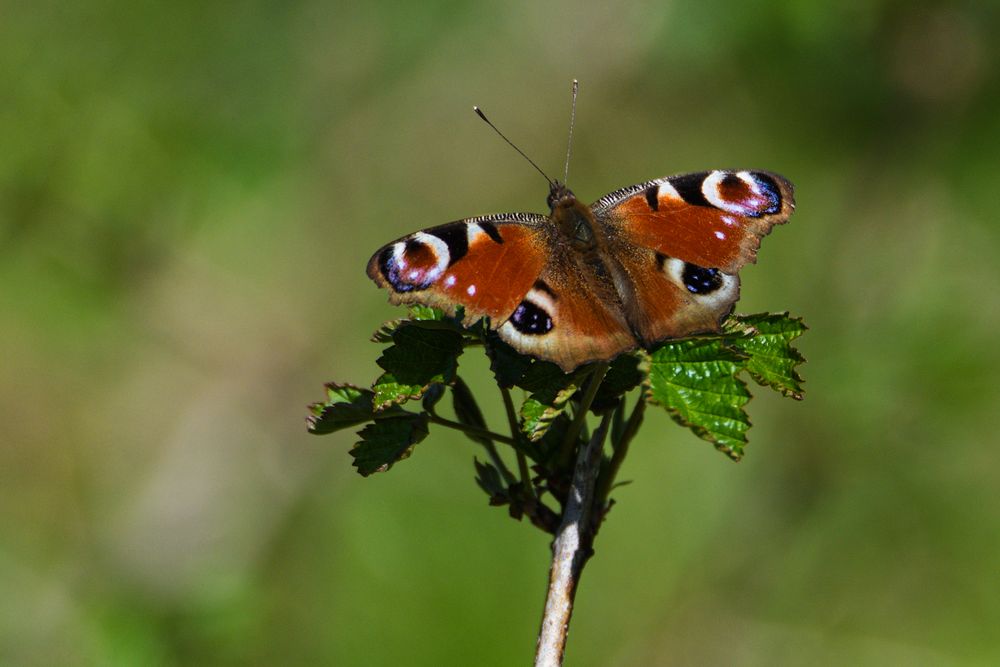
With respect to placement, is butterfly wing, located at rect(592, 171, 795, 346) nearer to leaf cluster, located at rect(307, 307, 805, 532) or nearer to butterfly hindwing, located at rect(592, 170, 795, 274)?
butterfly hindwing, located at rect(592, 170, 795, 274)

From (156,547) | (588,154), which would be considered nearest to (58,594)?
(156,547)

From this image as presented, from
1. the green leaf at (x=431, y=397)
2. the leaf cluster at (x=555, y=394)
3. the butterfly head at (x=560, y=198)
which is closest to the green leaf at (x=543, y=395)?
the leaf cluster at (x=555, y=394)

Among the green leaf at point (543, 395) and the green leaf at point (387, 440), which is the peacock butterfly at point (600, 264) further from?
the green leaf at point (387, 440)

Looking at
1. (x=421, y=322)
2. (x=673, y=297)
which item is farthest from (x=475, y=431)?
(x=673, y=297)

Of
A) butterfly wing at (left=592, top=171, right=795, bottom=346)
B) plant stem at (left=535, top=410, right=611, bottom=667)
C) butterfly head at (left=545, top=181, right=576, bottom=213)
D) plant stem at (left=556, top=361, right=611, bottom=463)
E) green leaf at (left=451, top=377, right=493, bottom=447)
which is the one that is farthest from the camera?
butterfly head at (left=545, top=181, right=576, bottom=213)

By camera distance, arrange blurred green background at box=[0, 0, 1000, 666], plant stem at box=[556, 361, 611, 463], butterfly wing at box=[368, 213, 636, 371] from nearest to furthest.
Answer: plant stem at box=[556, 361, 611, 463]
butterfly wing at box=[368, 213, 636, 371]
blurred green background at box=[0, 0, 1000, 666]

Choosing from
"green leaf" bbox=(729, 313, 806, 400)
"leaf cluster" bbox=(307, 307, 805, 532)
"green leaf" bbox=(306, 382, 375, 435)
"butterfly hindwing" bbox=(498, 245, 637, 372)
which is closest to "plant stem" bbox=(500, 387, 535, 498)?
"leaf cluster" bbox=(307, 307, 805, 532)

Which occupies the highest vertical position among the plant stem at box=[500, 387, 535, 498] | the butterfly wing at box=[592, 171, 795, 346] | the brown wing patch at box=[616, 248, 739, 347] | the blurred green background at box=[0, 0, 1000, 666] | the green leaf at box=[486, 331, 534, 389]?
the blurred green background at box=[0, 0, 1000, 666]
